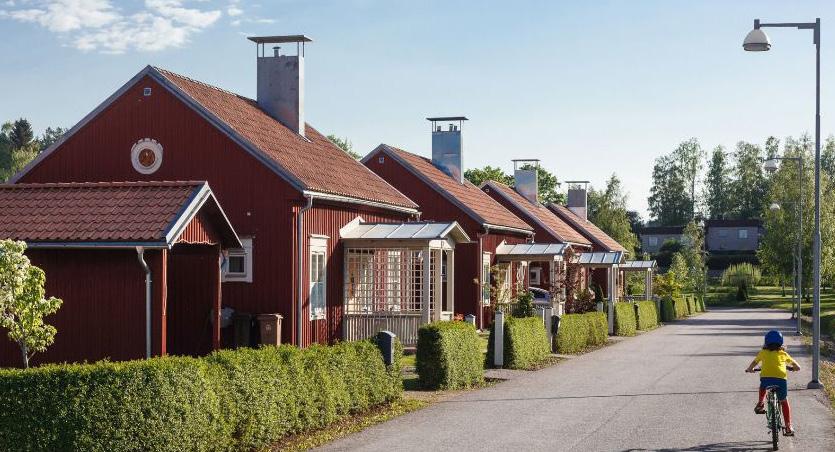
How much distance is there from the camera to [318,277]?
23.6m

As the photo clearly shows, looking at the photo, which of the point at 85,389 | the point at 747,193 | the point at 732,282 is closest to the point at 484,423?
the point at 85,389

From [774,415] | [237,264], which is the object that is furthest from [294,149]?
[774,415]

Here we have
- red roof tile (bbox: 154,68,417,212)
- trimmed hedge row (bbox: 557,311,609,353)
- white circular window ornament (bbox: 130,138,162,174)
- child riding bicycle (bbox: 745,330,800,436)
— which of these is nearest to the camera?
child riding bicycle (bbox: 745,330,800,436)

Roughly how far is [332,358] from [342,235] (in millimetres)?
11099

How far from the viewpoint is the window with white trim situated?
75.9 ft

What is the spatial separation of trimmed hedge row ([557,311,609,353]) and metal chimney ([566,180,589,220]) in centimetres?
3509

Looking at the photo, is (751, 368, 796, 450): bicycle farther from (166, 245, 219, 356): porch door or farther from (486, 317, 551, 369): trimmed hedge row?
(486, 317, 551, 369): trimmed hedge row

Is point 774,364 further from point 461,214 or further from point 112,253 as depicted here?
point 461,214

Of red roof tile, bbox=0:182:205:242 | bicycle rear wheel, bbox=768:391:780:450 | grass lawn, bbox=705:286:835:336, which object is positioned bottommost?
grass lawn, bbox=705:286:835:336

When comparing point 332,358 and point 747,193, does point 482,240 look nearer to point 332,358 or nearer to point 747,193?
point 332,358

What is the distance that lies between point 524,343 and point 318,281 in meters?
4.86

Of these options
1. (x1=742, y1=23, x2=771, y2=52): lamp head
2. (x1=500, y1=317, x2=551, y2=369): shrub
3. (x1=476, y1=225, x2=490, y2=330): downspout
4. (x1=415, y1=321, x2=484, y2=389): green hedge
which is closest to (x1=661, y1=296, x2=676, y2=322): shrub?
(x1=476, y1=225, x2=490, y2=330): downspout

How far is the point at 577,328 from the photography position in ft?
91.1

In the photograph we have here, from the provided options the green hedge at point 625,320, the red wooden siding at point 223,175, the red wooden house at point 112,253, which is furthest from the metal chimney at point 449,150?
the red wooden house at point 112,253
